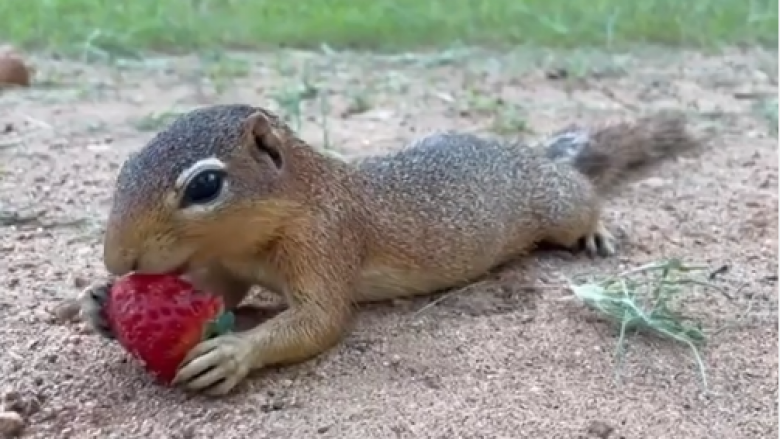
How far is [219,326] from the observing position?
8.45 ft

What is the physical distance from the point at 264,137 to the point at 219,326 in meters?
0.41

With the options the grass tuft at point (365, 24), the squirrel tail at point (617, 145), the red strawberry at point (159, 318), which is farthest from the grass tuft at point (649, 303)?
the grass tuft at point (365, 24)

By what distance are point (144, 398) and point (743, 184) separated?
2364 millimetres

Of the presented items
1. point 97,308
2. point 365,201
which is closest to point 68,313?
point 97,308

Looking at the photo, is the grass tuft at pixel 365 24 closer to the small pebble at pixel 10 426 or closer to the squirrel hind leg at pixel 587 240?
the squirrel hind leg at pixel 587 240

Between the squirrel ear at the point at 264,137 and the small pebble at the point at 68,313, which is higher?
the squirrel ear at the point at 264,137

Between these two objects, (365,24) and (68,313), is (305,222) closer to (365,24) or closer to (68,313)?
(68,313)

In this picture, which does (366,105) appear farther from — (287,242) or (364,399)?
(364,399)

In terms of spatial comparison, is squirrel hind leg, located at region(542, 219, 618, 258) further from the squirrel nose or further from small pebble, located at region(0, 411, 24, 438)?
small pebble, located at region(0, 411, 24, 438)

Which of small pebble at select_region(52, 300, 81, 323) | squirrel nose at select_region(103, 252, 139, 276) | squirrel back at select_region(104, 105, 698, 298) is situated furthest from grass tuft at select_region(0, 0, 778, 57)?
squirrel nose at select_region(103, 252, 139, 276)

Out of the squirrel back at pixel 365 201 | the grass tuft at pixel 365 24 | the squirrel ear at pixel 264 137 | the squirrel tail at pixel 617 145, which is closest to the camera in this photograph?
the squirrel back at pixel 365 201

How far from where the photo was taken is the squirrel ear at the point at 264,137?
2713 millimetres

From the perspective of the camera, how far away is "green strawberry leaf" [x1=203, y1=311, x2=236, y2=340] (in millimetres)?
2547

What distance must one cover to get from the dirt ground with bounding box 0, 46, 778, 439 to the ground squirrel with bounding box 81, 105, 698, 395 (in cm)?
6
